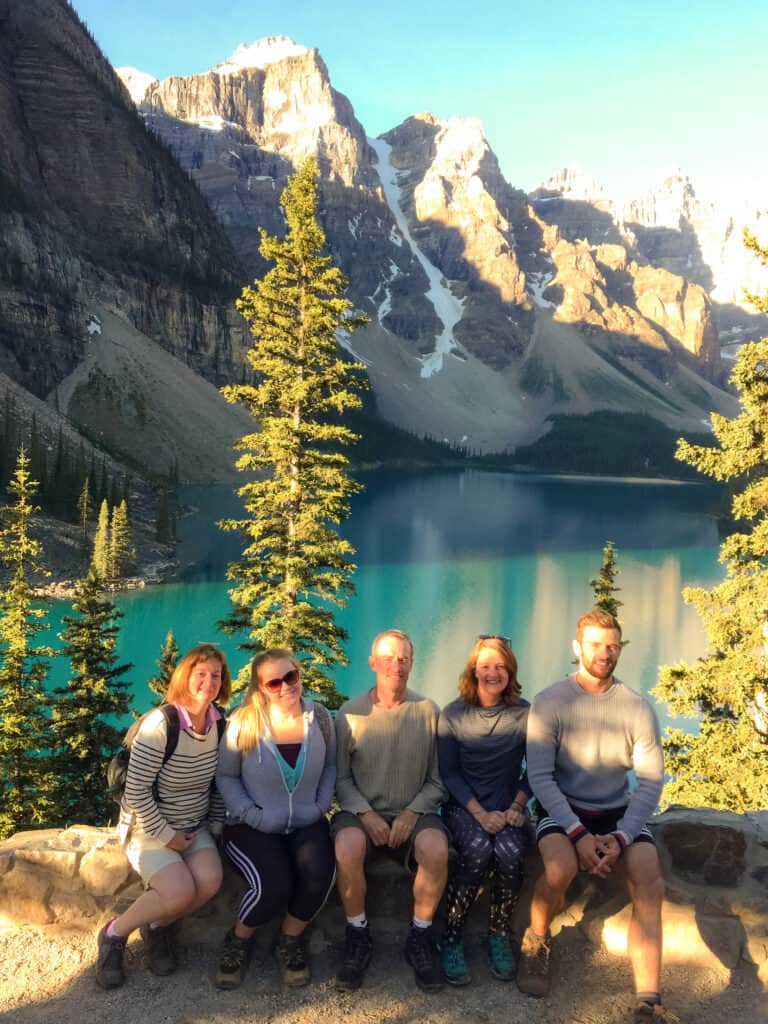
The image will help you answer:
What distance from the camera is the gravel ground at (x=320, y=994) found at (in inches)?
196

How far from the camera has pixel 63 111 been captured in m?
156

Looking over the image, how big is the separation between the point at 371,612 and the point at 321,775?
4968 cm

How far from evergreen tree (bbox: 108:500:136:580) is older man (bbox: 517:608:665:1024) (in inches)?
2145

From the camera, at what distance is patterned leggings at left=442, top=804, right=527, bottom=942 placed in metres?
5.49

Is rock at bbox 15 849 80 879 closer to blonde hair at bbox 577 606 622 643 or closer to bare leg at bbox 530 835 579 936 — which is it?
bare leg at bbox 530 835 579 936

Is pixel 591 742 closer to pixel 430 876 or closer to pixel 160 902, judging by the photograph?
pixel 430 876

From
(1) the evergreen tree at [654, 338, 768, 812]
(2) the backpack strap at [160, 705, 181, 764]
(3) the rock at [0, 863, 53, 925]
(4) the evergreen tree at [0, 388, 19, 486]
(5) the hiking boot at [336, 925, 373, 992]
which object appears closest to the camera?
(5) the hiking boot at [336, 925, 373, 992]

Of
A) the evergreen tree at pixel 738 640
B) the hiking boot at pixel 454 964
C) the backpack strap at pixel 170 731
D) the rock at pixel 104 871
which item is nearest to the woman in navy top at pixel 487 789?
the hiking boot at pixel 454 964

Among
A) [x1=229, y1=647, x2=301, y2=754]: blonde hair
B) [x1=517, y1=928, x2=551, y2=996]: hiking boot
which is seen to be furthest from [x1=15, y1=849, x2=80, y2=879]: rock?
[x1=517, y1=928, x2=551, y2=996]: hiking boot

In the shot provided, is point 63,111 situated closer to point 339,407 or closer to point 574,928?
point 339,407

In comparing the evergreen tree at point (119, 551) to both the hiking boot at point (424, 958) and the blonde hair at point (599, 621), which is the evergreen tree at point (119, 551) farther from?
the blonde hair at point (599, 621)

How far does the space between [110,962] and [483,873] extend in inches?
110

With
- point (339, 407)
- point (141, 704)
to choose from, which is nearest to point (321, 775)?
point (339, 407)

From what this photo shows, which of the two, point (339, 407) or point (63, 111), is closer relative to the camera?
point (339, 407)
